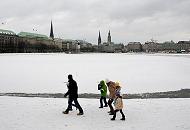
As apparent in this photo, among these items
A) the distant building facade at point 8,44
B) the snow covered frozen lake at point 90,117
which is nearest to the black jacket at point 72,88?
the snow covered frozen lake at point 90,117

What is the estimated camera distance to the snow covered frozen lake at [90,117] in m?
11.5

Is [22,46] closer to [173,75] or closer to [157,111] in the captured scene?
[173,75]

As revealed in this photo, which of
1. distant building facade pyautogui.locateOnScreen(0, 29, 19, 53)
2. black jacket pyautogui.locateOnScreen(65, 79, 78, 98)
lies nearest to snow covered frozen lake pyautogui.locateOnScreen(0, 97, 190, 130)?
black jacket pyautogui.locateOnScreen(65, 79, 78, 98)

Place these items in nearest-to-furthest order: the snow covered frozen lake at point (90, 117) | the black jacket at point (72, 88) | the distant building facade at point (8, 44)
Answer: the snow covered frozen lake at point (90, 117) → the black jacket at point (72, 88) → the distant building facade at point (8, 44)

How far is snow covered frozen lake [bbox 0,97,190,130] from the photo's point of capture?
11529 mm

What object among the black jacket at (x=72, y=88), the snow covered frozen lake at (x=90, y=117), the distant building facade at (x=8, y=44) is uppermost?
the distant building facade at (x=8, y=44)

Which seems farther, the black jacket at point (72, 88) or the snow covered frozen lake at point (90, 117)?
the black jacket at point (72, 88)

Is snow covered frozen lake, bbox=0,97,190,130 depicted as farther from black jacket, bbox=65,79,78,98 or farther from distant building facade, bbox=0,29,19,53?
distant building facade, bbox=0,29,19,53

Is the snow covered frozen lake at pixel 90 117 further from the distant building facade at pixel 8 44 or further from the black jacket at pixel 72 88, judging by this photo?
the distant building facade at pixel 8 44

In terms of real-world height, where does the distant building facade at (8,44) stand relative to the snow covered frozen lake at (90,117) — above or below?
above

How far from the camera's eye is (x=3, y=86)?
84.0ft

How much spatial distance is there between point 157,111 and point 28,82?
603 inches

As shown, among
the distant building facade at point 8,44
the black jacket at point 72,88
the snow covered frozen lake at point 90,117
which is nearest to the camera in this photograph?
the snow covered frozen lake at point 90,117

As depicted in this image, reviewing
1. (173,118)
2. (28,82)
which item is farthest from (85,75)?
(173,118)
